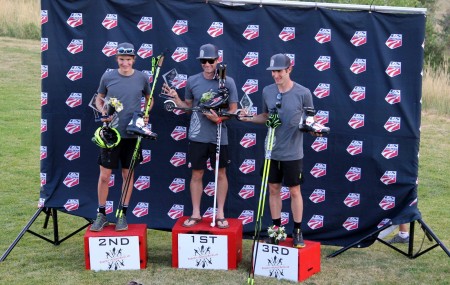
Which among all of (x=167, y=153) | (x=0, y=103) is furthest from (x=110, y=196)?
(x=0, y=103)

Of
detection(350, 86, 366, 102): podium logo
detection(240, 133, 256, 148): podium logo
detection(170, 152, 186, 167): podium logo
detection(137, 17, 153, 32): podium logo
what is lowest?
detection(170, 152, 186, 167): podium logo

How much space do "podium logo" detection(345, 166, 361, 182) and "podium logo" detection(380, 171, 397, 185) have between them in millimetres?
257

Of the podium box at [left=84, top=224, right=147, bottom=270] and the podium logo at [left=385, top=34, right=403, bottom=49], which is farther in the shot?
the podium logo at [left=385, top=34, right=403, bottom=49]

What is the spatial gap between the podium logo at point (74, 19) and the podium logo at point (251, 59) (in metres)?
1.79

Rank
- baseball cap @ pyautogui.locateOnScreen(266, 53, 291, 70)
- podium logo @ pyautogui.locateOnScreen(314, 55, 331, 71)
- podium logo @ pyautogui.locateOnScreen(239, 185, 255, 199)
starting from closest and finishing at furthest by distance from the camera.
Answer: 1. baseball cap @ pyautogui.locateOnScreen(266, 53, 291, 70)
2. podium logo @ pyautogui.locateOnScreen(314, 55, 331, 71)
3. podium logo @ pyautogui.locateOnScreen(239, 185, 255, 199)

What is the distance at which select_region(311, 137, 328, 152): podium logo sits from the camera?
7.89 metres

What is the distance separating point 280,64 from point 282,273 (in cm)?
200

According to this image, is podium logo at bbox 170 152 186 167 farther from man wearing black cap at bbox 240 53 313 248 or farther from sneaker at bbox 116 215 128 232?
man wearing black cap at bbox 240 53 313 248

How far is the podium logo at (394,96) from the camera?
25.2 ft

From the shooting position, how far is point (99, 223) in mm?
7414

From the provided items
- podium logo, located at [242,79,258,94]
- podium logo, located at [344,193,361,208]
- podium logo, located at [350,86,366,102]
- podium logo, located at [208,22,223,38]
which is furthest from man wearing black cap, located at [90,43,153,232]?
podium logo, located at [344,193,361,208]

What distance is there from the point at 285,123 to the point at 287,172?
491 mm

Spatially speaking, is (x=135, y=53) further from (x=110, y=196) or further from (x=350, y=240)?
(x=350, y=240)

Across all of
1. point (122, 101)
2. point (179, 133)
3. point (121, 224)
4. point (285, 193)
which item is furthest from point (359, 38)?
point (121, 224)
